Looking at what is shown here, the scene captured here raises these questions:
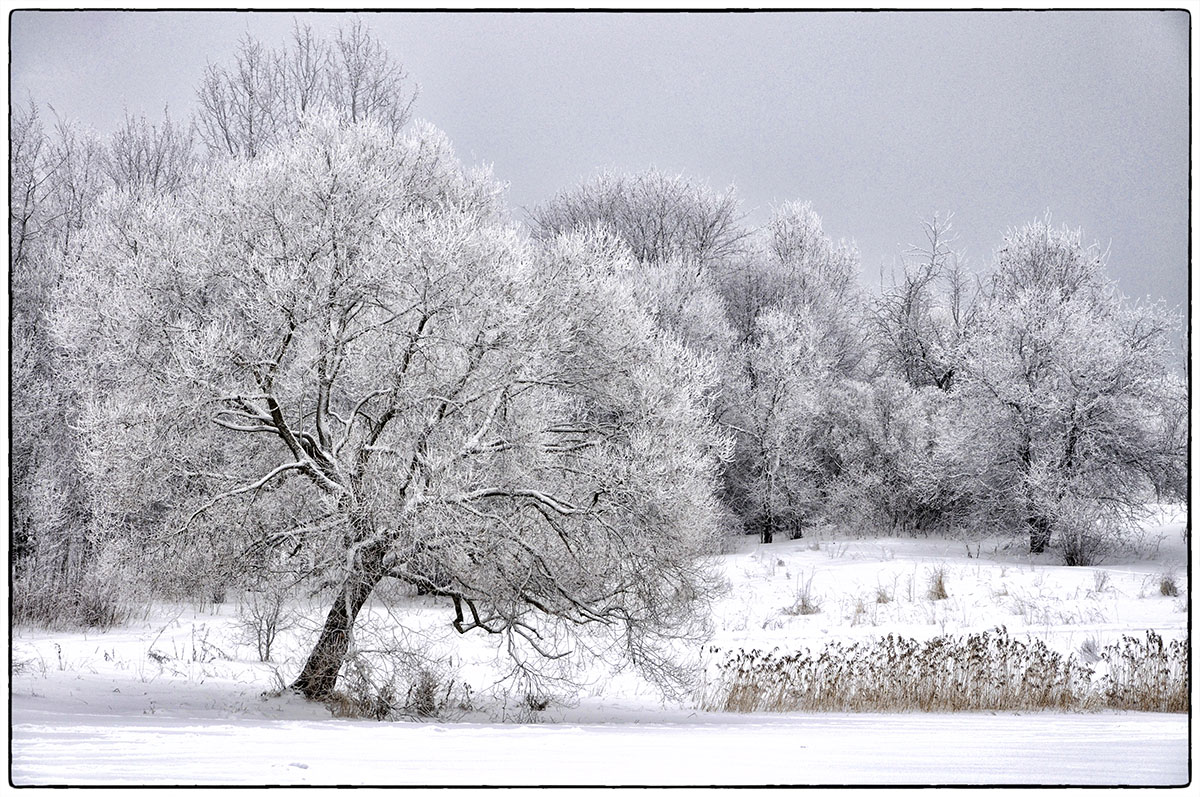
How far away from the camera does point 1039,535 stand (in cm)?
1653

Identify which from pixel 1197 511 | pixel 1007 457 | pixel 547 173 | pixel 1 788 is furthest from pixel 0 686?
pixel 1007 457

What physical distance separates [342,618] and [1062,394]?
13827 millimetres

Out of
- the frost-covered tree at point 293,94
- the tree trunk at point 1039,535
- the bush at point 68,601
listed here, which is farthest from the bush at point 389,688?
the tree trunk at point 1039,535

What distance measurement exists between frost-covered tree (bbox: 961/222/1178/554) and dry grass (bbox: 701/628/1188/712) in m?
5.47

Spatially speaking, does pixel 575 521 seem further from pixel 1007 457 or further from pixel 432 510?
pixel 1007 457

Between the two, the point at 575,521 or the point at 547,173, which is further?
the point at 547,173

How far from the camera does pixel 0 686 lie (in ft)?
17.5

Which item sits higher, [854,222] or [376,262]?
[854,222]

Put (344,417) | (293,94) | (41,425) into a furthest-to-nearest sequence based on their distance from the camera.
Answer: (293,94) → (41,425) → (344,417)

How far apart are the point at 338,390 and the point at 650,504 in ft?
8.58

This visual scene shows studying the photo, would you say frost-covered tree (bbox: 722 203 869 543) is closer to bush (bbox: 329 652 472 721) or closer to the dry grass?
the dry grass

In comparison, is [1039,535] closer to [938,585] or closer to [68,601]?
[938,585]

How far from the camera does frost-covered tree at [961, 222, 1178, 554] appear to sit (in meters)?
14.5

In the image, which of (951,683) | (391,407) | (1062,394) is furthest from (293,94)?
(1062,394)
